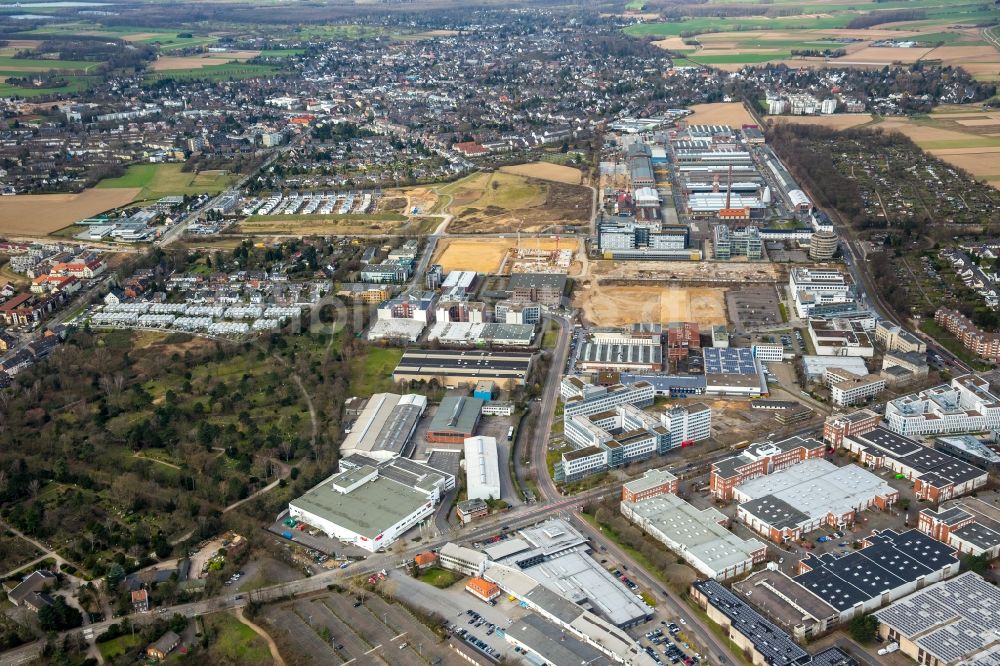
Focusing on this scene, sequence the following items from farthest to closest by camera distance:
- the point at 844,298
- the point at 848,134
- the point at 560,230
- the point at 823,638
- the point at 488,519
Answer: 1. the point at 848,134
2. the point at 560,230
3. the point at 844,298
4. the point at 488,519
5. the point at 823,638

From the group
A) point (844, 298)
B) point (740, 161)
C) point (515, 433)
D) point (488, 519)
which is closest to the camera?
point (488, 519)

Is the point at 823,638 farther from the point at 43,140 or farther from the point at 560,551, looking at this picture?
the point at 43,140

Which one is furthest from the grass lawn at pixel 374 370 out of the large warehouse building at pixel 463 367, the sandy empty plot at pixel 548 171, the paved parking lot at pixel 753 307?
the sandy empty plot at pixel 548 171

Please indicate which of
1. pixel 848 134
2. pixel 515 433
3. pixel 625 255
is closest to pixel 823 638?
pixel 515 433

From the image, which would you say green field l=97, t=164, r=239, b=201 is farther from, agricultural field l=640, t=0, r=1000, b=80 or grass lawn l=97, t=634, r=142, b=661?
agricultural field l=640, t=0, r=1000, b=80

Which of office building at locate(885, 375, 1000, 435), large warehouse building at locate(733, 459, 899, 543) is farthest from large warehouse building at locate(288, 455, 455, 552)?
office building at locate(885, 375, 1000, 435)
